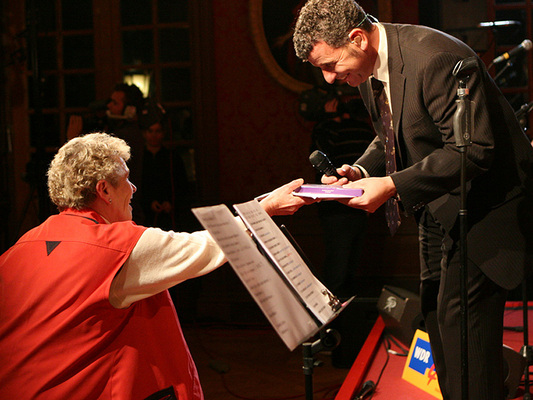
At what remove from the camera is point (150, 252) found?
1443 mm

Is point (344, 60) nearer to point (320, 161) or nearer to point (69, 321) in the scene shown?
point (320, 161)

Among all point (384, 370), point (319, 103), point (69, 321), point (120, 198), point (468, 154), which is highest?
point (319, 103)

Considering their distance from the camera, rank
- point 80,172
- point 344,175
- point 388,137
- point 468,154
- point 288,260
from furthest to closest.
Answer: point 344,175
point 388,137
point 80,172
point 468,154
point 288,260

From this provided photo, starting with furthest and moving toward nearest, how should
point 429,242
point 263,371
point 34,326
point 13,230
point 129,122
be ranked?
point 13,230 < point 129,122 < point 263,371 < point 429,242 < point 34,326

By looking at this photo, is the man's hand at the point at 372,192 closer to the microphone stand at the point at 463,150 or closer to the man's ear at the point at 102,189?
the microphone stand at the point at 463,150

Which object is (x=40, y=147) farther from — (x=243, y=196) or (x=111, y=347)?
(x=111, y=347)

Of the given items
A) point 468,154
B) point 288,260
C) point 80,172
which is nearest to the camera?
point 288,260

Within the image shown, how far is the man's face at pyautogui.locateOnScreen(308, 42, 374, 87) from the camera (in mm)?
1658

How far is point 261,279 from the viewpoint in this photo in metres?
1.16

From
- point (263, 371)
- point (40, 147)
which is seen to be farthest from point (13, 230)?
point (263, 371)

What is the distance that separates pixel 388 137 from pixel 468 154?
0.34 meters

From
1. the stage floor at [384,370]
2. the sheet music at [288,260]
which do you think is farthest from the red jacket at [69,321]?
the stage floor at [384,370]

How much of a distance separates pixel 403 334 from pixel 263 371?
984 millimetres

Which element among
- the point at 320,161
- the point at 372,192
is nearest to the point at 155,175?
the point at 320,161
